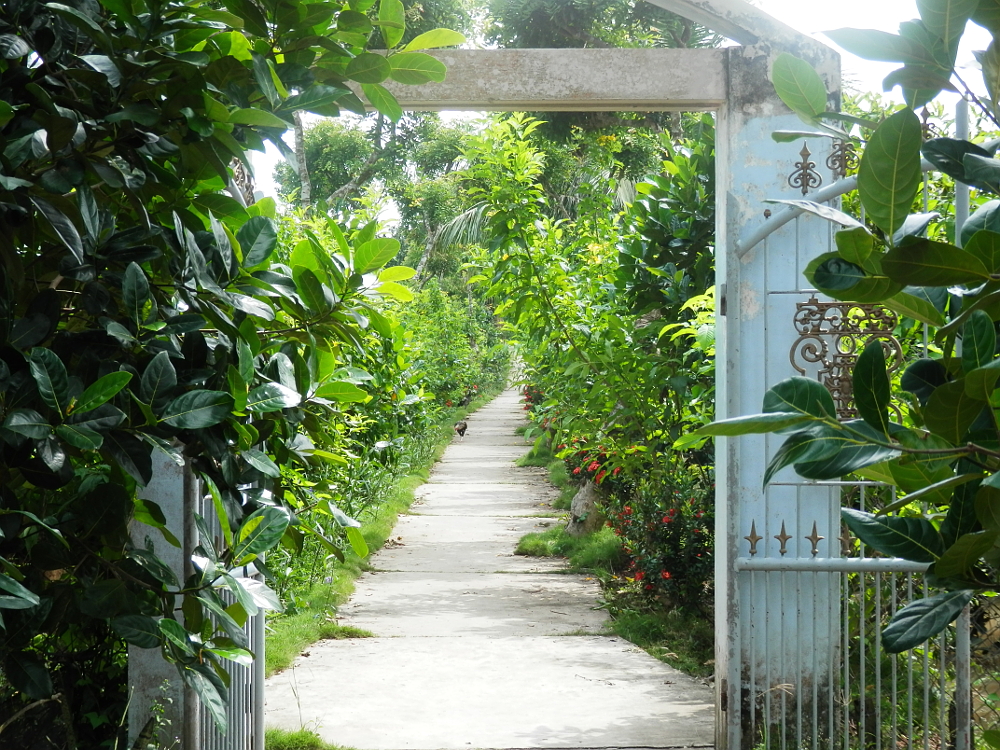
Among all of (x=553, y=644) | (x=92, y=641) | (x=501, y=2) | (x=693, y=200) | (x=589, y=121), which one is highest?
(x=501, y=2)

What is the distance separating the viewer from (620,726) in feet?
14.7

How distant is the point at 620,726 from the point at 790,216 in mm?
2545

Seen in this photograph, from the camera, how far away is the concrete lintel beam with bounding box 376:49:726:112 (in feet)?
13.1

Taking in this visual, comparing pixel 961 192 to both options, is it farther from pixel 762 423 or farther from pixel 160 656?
pixel 160 656

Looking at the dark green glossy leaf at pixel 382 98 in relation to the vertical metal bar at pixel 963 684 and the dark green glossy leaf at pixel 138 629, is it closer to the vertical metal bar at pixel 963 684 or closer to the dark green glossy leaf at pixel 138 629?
the dark green glossy leaf at pixel 138 629

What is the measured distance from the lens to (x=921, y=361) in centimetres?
103

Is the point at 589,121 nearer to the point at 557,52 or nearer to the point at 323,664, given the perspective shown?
the point at 557,52

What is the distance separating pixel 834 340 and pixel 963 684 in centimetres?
145

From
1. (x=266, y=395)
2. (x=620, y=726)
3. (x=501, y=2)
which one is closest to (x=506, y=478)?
(x=501, y=2)

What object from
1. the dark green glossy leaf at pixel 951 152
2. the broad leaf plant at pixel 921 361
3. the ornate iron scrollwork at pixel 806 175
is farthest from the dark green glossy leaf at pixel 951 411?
the ornate iron scrollwork at pixel 806 175

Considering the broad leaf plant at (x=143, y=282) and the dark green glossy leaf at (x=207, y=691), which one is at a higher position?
the broad leaf plant at (x=143, y=282)

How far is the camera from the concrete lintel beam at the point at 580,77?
4.00m

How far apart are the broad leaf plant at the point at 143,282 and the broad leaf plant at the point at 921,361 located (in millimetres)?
1012

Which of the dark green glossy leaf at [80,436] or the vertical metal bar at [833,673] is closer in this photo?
the dark green glossy leaf at [80,436]
